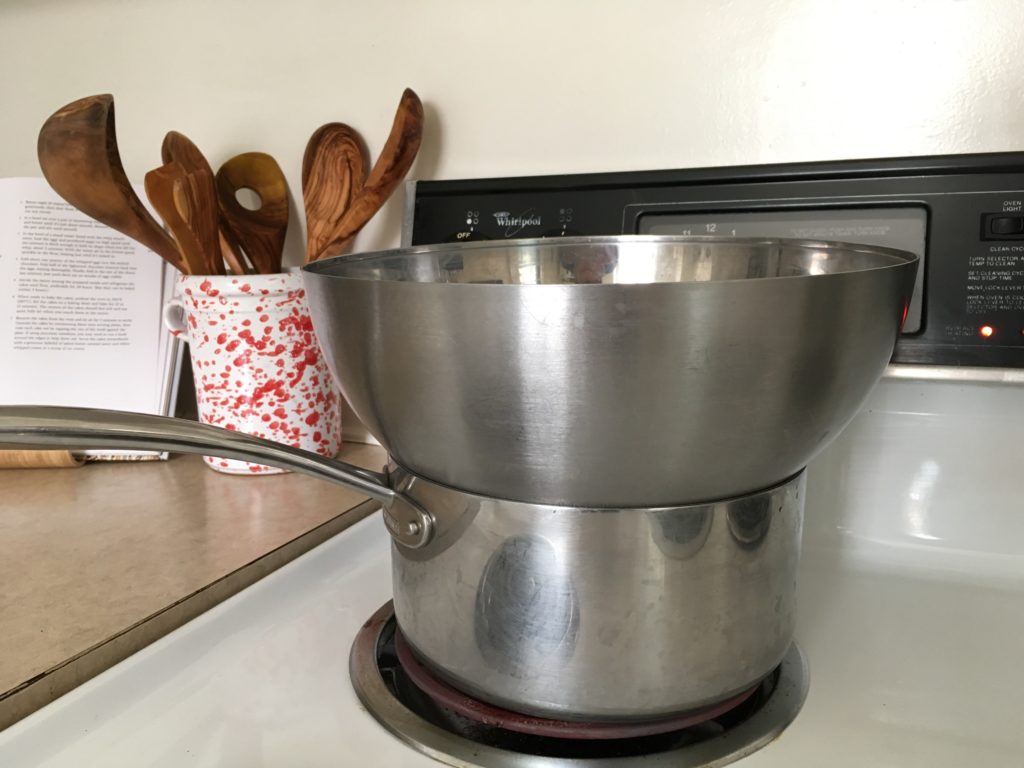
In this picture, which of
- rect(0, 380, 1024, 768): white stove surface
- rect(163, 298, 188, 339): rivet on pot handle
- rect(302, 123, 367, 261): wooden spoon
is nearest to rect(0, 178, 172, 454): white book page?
rect(163, 298, 188, 339): rivet on pot handle

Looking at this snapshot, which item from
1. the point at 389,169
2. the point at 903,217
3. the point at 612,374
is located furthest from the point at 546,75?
the point at 612,374

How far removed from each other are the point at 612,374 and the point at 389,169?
43 cm

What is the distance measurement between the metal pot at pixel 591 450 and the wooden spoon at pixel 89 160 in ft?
0.99

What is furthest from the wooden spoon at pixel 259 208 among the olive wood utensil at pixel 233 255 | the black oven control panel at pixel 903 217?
the black oven control panel at pixel 903 217

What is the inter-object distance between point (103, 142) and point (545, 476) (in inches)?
19.0

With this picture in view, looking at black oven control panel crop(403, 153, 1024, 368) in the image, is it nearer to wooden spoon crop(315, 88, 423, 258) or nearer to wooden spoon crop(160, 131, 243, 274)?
wooden spoon crop(315, 88, 423, 258)

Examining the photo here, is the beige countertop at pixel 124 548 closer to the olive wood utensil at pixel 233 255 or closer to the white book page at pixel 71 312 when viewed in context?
the white book page at pixel 71 312

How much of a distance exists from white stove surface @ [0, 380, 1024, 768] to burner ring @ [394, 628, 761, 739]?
0.03 meters

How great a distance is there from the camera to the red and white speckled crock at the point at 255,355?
663 millimetres

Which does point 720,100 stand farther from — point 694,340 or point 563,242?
point 694,340

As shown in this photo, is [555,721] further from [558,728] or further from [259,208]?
[259,208]

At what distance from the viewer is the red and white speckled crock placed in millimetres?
663

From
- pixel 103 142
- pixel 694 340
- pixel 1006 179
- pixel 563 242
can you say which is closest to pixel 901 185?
pixel 1006 179

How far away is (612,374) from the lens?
287mm
